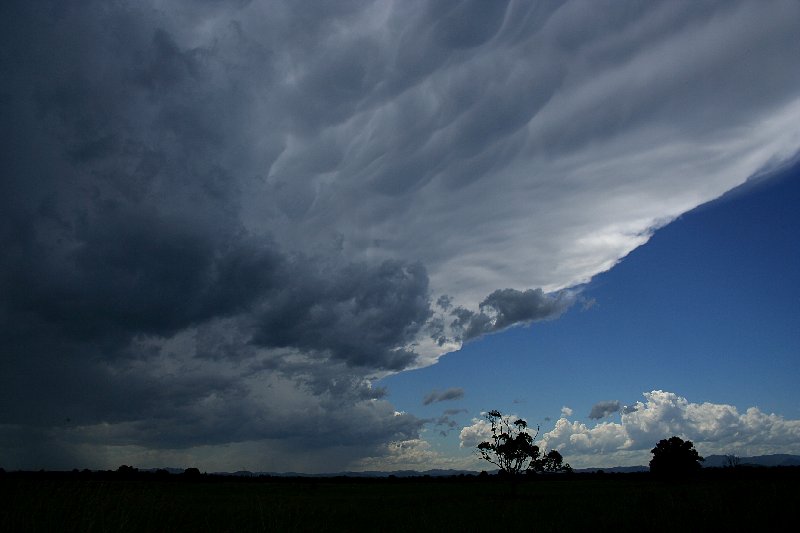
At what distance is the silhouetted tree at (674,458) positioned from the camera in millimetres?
115625

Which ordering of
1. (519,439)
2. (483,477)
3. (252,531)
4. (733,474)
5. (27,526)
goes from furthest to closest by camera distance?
1. (483,477)
2. (733,474)
3. (519,439)
4. (252,531)
5. (27,526)

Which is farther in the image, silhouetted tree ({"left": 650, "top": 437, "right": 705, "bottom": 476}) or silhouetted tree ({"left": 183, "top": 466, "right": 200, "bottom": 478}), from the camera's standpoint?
silhouetted tree ({"left": 183, "top": 466, "right": 200, "bottom": 478})

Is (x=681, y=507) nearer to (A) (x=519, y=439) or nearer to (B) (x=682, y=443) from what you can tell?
(A) (x=519, y=439)

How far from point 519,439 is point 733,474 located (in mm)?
74673

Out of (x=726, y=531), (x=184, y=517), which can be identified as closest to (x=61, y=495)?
(x=726, y=531)

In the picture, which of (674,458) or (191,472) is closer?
(674,458)

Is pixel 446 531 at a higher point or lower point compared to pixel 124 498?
lower


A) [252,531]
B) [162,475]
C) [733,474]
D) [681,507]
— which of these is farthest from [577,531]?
[162,475]

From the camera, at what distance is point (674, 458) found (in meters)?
117

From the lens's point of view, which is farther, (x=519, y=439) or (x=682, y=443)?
(x=682, y=443)

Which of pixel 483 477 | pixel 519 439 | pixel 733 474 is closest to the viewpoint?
pixel 519 439

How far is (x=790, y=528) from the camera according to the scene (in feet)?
46.5

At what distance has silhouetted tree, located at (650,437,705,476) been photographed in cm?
11562

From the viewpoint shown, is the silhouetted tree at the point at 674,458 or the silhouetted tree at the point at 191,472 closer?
the silhouetted tree at the point at 674,458
